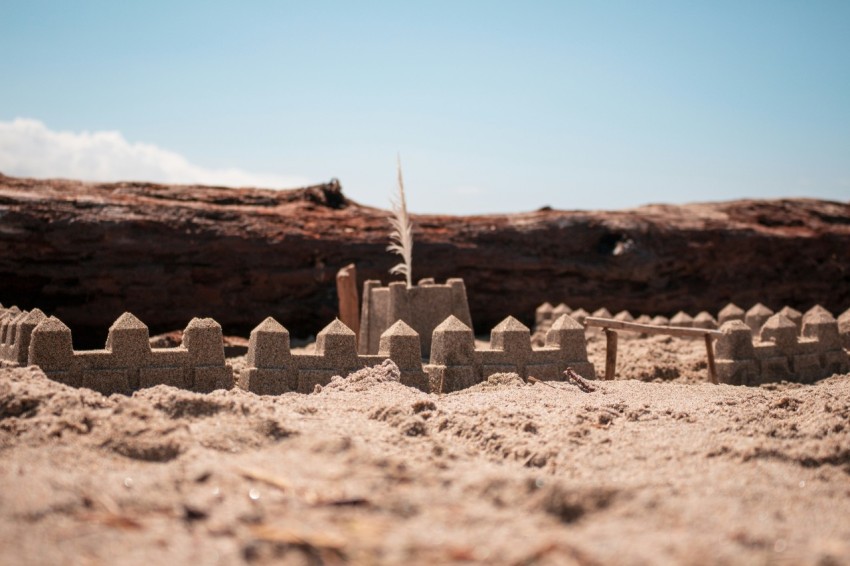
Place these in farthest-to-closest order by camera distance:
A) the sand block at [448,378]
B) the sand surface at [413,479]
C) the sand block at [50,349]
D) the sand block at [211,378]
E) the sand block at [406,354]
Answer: the sand block at [448,378], the sand block at [406,354], the sand block at [211,378], the sand block at [50,349], the sand surface at [413,479]

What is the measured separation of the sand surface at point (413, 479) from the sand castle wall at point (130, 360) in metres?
0.43

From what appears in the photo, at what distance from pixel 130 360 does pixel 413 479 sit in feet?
12.3

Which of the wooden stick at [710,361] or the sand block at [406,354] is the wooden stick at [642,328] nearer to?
the wooden stick at [710,361]

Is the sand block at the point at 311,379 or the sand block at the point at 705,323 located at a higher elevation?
the sand block at the point at 705,323

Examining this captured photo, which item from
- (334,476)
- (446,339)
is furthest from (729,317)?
(334,476)

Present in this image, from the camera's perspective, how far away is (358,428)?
5770 millimetres

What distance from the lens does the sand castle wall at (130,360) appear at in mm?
6770

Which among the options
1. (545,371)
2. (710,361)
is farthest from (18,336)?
(710,361)

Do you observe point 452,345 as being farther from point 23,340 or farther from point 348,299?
point 348,299

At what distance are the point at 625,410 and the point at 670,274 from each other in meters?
10.4

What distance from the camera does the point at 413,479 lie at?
166 inches

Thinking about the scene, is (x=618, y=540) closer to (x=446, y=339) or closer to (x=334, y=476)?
(x=334, y=476)

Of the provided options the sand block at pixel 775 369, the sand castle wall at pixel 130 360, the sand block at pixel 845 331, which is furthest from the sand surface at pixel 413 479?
the sand block at pixel 845 331

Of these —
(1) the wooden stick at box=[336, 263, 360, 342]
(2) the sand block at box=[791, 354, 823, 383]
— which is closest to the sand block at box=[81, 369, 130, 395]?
(1) the wooden stick at box=[336, 263, 360, 342]
